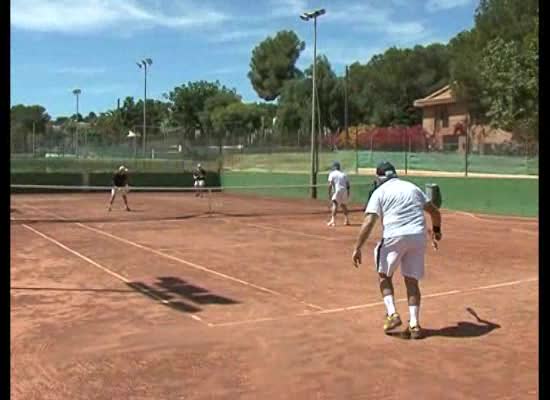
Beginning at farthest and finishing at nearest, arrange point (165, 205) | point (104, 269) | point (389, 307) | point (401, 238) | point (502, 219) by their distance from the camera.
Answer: point (165, 205)
point (502, 219)
point (104, 269)
point (389, 307)
point (401, 238)

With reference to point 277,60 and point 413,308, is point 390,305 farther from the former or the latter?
point 277,60

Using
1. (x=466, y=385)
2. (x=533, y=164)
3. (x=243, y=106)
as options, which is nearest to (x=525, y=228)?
(x=533, y=164)

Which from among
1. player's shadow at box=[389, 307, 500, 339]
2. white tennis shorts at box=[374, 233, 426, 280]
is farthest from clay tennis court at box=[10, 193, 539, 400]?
white tennis shorts at box=[374, 233, 426, 280]

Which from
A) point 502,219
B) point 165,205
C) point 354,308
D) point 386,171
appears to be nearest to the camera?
point 386,171

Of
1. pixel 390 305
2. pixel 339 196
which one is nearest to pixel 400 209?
pixel 390 305

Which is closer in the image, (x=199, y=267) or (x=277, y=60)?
(x=199, y=267)

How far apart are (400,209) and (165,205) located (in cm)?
2391

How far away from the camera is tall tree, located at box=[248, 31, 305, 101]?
93250mm

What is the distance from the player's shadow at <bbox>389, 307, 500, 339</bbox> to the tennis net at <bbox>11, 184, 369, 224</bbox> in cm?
1664

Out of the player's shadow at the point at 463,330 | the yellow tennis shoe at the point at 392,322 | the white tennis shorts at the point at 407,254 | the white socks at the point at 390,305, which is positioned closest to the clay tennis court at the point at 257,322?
the player's shadow at the point at 463,330

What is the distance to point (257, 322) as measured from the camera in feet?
26.1

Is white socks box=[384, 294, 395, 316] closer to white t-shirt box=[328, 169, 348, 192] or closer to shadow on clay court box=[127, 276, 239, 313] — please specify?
shadow on clay court box=[127, 276, 239, 313]

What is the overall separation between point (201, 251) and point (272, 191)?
22423 mm

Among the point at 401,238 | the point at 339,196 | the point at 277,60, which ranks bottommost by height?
the point at 339,196
